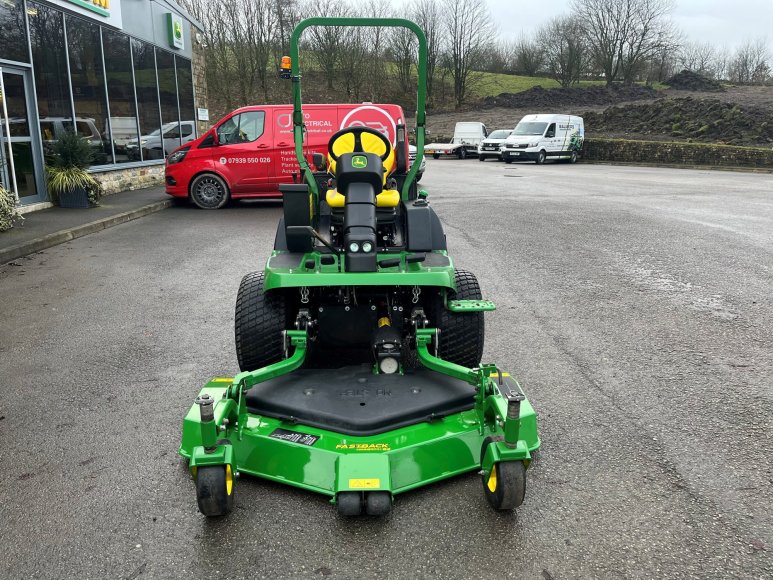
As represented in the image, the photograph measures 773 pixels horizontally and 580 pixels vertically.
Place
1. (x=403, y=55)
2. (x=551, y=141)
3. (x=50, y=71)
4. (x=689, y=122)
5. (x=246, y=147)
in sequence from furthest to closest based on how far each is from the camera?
(x=403, y=55) → (x=689, y=122) → (x=551, y=141) → (x=246, y=147) → (x=50, y=71)

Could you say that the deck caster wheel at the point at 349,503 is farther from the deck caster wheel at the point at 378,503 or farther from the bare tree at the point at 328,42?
the bare tree at the point at 328,42

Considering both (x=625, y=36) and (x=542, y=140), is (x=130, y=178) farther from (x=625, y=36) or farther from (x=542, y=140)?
(x=625, y=36)

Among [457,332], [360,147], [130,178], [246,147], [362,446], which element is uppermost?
[360,147]

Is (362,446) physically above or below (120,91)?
below

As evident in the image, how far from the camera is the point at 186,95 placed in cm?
1912

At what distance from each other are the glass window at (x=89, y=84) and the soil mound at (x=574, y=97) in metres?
34.5

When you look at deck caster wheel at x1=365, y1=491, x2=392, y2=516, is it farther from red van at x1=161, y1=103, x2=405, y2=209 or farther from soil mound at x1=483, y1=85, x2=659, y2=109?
soil mound at x1=483, y1=85, x2=659, y2=109

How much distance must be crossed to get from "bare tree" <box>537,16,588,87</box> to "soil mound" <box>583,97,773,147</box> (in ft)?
60.2

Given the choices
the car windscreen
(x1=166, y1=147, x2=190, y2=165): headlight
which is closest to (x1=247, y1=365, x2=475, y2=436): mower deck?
(x1=166, y1=147, x2=190, y2=165): headlight

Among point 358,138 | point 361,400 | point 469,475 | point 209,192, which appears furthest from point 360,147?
point 209,192

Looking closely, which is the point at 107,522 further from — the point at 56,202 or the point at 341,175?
the point at 56,202

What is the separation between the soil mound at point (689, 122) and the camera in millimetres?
30562

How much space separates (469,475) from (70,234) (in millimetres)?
8396

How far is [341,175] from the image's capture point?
3.77 metres
